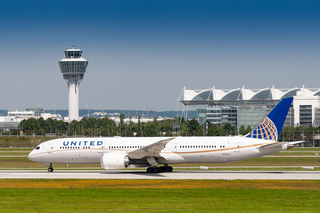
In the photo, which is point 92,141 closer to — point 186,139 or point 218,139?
point 186,139

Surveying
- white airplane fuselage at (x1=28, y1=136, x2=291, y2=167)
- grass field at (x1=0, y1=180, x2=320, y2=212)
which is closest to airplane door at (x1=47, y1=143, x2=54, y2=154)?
white airplane fuselage at (x1=28, y1=136, x2=291, y2=167)

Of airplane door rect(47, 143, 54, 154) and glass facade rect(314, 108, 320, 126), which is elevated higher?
glass facade rect(314, 108, 320, 126)

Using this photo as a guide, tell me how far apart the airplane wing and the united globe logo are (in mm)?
7970

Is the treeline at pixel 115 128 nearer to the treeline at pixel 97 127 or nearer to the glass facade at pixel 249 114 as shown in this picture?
the treeline at pixel 97 127

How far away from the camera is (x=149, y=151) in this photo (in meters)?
36.6

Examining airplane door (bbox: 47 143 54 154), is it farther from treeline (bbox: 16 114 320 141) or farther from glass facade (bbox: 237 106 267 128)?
glass facade (bbox: 237 106 267 128)

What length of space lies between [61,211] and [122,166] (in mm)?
16508

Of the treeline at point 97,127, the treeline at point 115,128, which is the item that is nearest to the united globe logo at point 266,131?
the treeline at point 115,128

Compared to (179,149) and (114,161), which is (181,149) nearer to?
(179,149)

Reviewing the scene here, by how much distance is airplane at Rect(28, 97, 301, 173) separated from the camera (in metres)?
36.1

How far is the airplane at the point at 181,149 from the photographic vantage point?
36094 millimetres

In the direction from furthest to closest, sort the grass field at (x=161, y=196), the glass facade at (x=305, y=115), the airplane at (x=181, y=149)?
the glass facade at (x=305, y=115)
the airplane at (x=181, y=149)
the grass field at (x=161, y=196)

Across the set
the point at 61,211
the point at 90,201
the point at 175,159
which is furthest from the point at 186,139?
the point at 61,211

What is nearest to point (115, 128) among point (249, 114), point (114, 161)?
point (249, 114)
